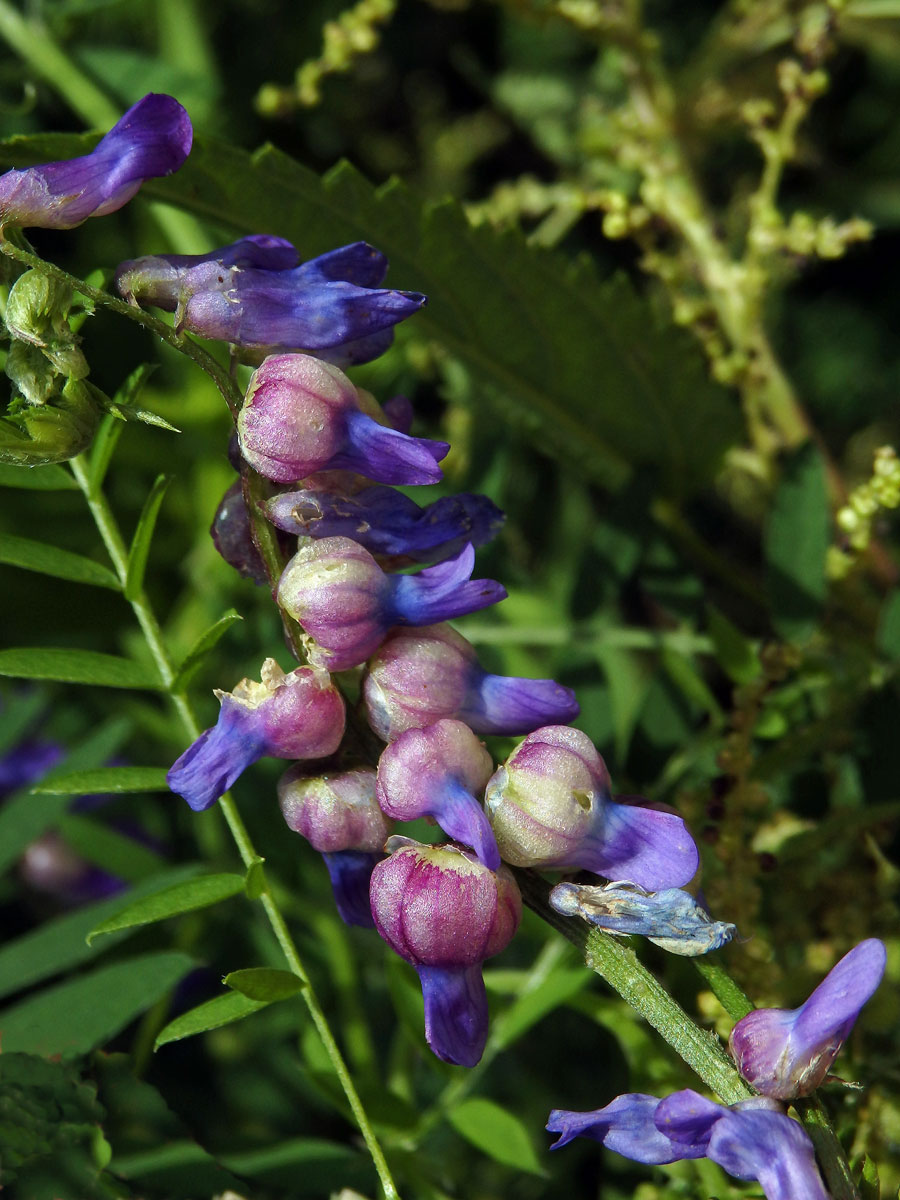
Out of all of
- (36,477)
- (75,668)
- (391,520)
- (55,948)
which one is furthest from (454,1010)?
(55,948)

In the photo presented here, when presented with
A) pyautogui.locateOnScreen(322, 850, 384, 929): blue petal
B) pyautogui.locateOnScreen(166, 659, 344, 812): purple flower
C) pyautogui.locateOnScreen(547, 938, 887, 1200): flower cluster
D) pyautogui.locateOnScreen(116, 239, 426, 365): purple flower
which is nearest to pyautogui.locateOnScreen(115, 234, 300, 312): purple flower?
pyautogui.locateOnScreen(116, 239, 426, 365): purple flower

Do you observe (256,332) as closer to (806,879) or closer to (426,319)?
(426,319)

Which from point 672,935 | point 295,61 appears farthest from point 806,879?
point 295,61

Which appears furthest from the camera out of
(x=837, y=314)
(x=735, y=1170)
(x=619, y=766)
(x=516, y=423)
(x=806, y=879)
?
(x=837, y=314)

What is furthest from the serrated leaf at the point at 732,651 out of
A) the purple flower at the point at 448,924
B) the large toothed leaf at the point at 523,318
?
the purple flower at the point at 448,924

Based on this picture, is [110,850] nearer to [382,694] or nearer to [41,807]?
[41,807]

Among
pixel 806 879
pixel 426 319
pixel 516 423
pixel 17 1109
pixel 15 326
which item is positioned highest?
pixel 15 326
